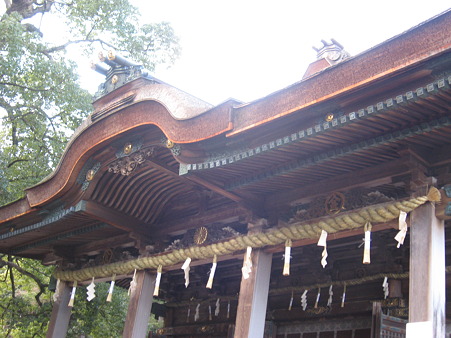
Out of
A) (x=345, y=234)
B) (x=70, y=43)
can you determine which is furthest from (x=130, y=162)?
(x=70, y=43)

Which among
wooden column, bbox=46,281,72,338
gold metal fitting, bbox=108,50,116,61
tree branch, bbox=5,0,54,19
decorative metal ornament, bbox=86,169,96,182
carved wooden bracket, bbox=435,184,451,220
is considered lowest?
wooden column, bbox=46,281,72,338

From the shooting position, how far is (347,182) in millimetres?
6328

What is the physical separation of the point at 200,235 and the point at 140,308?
1.68 m

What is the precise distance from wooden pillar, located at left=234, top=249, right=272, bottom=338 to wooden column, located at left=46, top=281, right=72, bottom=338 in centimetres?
491

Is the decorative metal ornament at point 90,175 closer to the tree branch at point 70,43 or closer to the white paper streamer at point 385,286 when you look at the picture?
the white paper streamer at point 385,286

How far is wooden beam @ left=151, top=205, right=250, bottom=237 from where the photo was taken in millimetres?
7961

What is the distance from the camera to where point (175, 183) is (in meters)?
8.67

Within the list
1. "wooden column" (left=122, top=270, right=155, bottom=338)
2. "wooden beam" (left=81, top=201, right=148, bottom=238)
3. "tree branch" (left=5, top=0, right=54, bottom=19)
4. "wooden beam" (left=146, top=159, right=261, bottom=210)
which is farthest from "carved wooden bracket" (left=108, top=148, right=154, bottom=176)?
"tree branch" (left=5, top=0, right=54, bottom=19)

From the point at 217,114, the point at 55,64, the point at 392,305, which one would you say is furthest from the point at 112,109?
the point at 55,64

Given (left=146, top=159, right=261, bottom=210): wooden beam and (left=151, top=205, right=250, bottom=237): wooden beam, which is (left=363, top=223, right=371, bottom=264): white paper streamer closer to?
(left=146, top=159, right=261, bottom=210): wooden beam

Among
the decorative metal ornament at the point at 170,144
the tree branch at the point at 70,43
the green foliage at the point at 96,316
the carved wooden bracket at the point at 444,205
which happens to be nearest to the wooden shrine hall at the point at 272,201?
the carved wooden bracket at the point at 444,205

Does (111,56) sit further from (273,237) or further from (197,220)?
(273,237)

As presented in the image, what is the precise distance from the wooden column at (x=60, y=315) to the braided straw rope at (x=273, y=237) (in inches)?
31.2

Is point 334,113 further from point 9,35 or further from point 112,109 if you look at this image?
point 9,35
